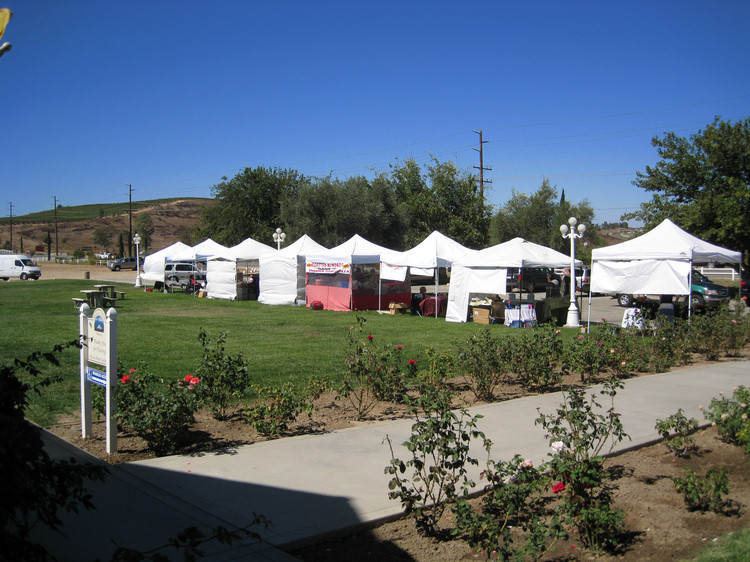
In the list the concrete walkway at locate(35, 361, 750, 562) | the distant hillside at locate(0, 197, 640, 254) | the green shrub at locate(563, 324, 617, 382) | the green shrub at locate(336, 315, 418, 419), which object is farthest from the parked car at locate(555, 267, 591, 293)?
the distant hillside at locate(0, 197, 640, 254)

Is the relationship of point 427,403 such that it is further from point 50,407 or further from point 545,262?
point 545,262

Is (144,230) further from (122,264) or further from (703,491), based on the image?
(703,491)

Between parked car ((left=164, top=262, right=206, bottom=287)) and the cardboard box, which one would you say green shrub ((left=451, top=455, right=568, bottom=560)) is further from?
parked car ((left=164, top=262, right=206, bottom=287))

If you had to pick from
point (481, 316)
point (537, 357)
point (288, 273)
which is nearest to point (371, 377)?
point (537, 357)

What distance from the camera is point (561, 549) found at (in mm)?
4156

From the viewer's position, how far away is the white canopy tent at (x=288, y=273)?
25.3m

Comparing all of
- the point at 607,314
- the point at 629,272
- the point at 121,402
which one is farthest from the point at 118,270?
the point at 121,402

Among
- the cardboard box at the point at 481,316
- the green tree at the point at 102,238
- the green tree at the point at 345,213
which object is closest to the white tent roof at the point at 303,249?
the cardboard box at the point at 481,316

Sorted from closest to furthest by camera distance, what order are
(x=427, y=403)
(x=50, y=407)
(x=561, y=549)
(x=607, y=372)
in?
(x=561, y=549) < (x=427, y=403) < (x=50, y=407) < (x=607, y=372)

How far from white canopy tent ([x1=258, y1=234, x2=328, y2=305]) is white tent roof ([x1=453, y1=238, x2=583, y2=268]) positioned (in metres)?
7.82

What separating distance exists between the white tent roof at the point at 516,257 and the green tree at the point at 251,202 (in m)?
35.0

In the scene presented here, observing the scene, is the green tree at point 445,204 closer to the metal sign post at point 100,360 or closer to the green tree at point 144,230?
the metal sign post at point 100,360

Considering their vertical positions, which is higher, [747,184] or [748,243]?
[747,184]

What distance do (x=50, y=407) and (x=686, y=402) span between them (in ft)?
27.4
